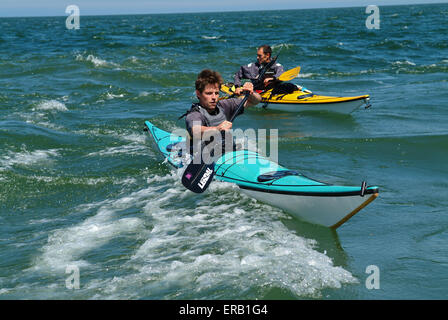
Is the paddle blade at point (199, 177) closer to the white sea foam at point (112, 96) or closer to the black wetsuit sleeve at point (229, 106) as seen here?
the black wetsuit sleeve at point (229, 106)

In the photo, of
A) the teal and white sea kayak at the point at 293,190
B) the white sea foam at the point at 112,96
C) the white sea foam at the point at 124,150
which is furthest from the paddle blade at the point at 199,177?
the white sea foam at the point at 112,96

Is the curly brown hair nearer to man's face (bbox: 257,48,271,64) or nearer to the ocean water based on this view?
the ocean water

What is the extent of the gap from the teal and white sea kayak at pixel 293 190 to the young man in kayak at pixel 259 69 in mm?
4205

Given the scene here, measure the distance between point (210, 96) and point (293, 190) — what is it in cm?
139

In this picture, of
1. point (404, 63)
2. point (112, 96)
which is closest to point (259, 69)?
point (112, 96)

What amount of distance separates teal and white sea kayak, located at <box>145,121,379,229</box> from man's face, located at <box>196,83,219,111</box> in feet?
2.46

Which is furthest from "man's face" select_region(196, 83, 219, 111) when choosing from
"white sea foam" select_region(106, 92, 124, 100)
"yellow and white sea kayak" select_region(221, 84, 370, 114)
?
"white sea foam" select_region(106, 92, 124, 100)

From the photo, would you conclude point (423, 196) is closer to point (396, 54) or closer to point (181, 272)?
point (181, 272)

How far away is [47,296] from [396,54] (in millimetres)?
19474

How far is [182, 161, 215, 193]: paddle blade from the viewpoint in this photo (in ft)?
18.2

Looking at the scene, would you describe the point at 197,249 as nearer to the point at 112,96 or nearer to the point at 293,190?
the point at 293,190

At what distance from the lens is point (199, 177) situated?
5.57 metres

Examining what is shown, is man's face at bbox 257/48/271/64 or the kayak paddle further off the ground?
man's face at bbox 257/48/271/64

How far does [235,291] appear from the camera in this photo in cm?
393
